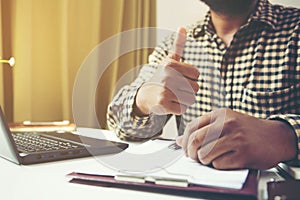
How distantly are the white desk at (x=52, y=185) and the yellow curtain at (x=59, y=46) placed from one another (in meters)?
0.70

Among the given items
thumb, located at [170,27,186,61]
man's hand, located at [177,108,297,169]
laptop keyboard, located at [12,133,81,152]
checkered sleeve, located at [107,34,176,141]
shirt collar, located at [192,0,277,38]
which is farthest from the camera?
shirt collar, located at [192,0,277,38]

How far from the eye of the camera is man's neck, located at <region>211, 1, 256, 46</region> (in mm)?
1349

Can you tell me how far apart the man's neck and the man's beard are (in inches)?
0.4

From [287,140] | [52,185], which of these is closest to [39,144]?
[52,185]

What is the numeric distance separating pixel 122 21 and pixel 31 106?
0.47 metres

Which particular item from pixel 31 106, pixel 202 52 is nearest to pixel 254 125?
pixel 202 52

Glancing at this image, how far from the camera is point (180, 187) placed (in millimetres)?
567

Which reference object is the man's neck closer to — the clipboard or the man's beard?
the man's beard

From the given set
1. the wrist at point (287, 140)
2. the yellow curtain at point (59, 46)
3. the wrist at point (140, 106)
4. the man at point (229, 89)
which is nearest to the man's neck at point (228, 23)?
the man at point (229, 89)

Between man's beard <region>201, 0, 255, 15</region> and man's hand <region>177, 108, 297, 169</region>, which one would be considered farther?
man's beard <region>201, 0, 255, 15</region>

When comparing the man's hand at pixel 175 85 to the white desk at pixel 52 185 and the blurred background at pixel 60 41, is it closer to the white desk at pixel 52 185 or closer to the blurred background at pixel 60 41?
the white desk at pixel 52 185

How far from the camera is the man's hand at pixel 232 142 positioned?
0.67m

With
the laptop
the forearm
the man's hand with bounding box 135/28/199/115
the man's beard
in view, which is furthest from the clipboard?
the man's beard

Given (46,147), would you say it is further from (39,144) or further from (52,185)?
(52,185)
